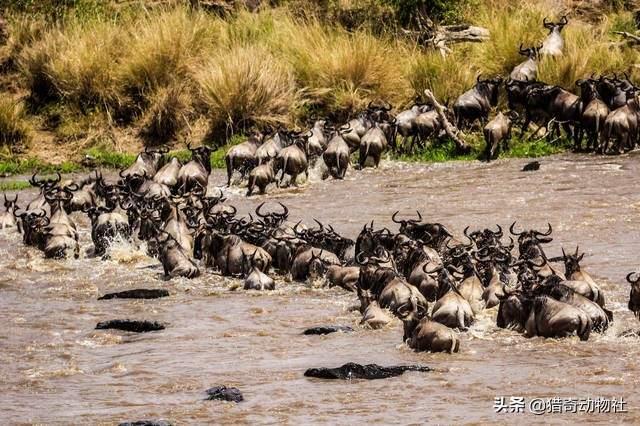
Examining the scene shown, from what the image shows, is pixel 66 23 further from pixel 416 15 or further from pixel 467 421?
pixel 467 421

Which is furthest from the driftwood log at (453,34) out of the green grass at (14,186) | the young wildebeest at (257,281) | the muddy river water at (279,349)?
the young wildebeest at (257,281)

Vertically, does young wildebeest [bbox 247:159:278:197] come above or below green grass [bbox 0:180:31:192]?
above

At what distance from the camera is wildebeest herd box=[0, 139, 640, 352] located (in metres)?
11.0

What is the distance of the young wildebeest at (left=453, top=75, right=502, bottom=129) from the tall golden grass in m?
1.61

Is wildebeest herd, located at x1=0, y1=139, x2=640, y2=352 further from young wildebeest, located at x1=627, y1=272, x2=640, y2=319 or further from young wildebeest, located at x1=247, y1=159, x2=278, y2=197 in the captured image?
young wildebeest, located at x1=247, y1=159, x2=278, y2=197

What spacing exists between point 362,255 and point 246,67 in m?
10.5

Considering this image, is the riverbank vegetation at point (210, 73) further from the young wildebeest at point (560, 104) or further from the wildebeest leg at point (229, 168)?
the wildebeest leg at point (229, 168)

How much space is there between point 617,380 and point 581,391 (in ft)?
1.19

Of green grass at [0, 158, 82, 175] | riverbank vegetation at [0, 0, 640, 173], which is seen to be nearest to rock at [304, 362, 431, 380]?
riverbank vegetation at [0, 0, 640, 173]

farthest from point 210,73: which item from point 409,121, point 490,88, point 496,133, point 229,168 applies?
point 496,133

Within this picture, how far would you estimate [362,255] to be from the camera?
13648mm

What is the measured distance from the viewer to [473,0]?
29500 mm

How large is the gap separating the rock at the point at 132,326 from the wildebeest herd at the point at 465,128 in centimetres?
728

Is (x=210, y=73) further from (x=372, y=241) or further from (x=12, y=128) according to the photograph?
(x=372, y=241)
